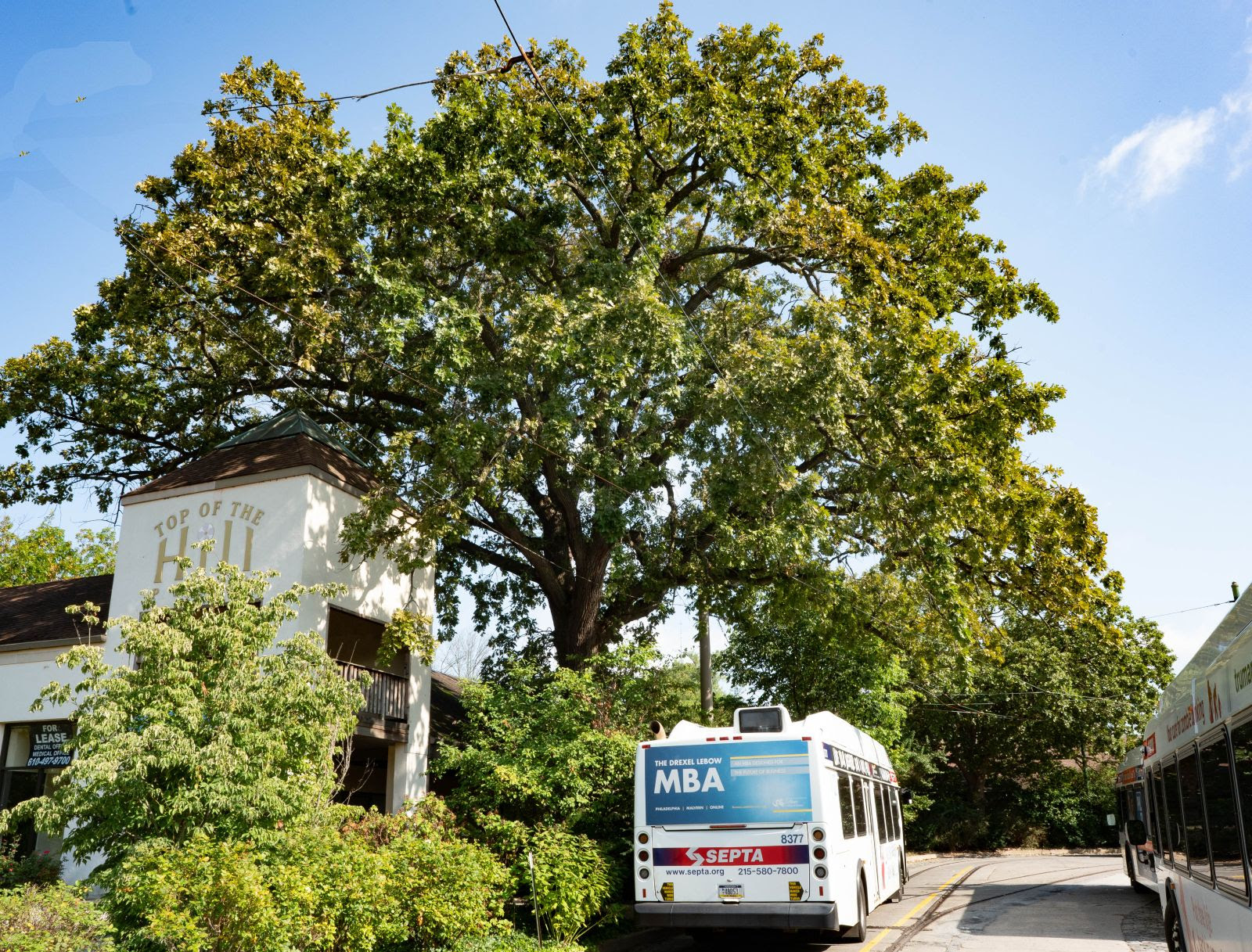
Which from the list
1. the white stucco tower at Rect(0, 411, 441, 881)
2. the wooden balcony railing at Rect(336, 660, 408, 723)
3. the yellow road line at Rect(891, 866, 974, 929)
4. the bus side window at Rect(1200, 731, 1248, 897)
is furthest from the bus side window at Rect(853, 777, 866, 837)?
the white stucco tower at Rect(0, 411, 441, 881)

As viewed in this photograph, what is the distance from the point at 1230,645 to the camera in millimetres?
6379

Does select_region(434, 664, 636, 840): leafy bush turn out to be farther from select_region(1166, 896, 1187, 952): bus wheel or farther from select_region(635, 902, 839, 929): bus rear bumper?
select_region(1166, 896, 1187, 952): bus wheel

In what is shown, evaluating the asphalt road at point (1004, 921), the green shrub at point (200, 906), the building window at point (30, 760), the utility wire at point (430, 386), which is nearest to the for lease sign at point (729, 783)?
the asphalt road at point (1004, 921)

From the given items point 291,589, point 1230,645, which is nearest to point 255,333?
point 291,589

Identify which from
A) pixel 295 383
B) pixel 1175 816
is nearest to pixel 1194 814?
pixel 1175 816

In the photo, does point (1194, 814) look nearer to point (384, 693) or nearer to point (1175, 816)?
point (1175, 816)

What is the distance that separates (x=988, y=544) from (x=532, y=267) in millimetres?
10920

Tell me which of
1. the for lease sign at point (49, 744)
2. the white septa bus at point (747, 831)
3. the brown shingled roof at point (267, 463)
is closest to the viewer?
the white septa bus at point (747, 831)

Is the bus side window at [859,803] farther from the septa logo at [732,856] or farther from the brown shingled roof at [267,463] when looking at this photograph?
the brown shingled roof at [267,463]

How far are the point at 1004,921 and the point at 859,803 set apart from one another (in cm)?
401

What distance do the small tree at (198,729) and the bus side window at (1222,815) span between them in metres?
8.38

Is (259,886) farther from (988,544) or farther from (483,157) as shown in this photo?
(988,544)

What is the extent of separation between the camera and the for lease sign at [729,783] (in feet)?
38.4

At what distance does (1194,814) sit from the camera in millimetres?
7594
